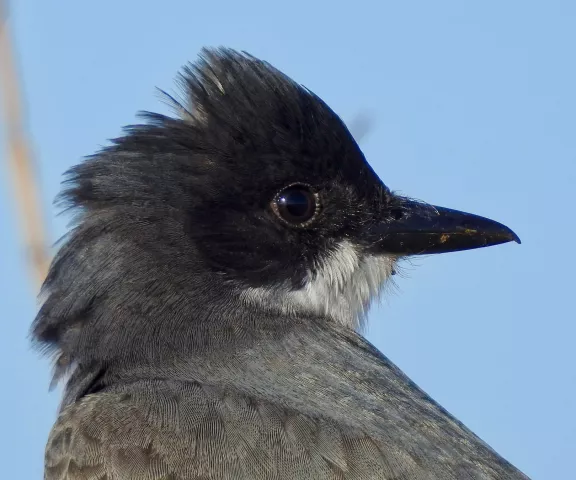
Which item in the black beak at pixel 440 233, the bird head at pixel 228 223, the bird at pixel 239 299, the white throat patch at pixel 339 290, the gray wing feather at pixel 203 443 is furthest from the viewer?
the black beak at pixel 440 233

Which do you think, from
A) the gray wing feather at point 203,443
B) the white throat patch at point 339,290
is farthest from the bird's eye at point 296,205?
the gray wing feather at point 203,443

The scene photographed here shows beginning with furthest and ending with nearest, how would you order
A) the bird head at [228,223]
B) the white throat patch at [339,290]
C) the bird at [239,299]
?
the white throat patch at [339,290]
the bird head at [228,223]
the bird at [239,299]

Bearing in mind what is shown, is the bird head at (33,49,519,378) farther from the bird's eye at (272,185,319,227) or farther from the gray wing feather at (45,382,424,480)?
the gray wing feather at (45,382,424,480)

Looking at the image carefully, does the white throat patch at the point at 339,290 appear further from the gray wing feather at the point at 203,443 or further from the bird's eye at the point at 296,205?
the gray wing feather at the point at 203,443

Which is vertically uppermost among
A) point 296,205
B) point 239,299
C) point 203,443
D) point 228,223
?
point 296,205

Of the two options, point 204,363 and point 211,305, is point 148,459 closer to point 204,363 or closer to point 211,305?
point 204,363

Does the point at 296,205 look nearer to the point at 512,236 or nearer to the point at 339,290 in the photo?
the point at 339,290

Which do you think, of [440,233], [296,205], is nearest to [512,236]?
[440,233]
